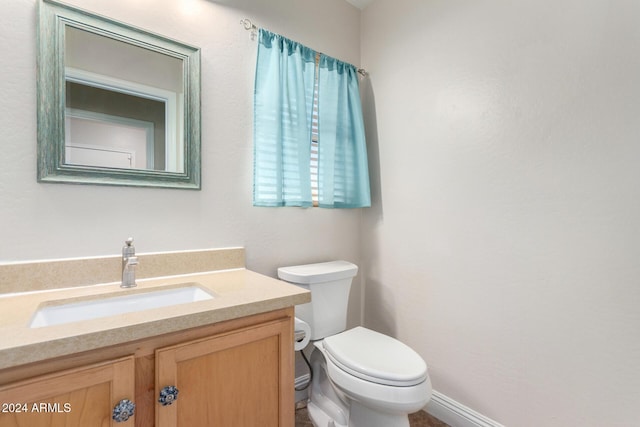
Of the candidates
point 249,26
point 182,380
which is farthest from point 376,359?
point 249,26

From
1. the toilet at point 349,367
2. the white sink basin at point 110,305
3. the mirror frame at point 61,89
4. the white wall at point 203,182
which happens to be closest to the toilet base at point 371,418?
the toilet at point 349,367

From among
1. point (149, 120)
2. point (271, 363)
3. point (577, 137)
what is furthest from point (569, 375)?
point (149, 120)

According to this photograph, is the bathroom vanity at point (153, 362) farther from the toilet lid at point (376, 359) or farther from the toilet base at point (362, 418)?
the toilet base at point (362, 418)

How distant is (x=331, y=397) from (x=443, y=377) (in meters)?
0.62

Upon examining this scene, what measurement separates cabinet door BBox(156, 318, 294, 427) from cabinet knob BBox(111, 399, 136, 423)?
6 centimetres

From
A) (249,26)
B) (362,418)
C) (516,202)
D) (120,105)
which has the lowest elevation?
(362,418)

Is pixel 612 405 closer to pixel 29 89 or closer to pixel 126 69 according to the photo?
pixel 126 69

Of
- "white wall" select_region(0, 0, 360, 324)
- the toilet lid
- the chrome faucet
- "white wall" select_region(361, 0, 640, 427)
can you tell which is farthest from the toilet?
the chrome faucet

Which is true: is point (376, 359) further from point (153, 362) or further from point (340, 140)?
point (340, 140)

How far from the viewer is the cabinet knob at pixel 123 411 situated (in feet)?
2.33

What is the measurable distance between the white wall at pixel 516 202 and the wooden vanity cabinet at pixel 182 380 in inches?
39.4

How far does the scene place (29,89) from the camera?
1.06 metres

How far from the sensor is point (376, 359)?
1276 mm

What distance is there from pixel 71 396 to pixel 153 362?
0.16 m
